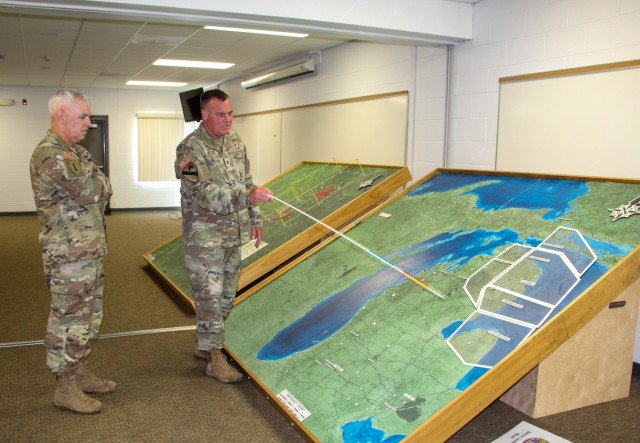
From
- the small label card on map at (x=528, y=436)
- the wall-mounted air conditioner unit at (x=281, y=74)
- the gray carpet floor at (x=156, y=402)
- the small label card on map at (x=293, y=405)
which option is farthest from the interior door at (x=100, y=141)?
the small label card on map at (x=528, y=436)

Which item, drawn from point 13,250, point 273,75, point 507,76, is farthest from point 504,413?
point 13,250

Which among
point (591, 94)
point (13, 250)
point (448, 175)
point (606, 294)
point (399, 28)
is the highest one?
point (399, 28)

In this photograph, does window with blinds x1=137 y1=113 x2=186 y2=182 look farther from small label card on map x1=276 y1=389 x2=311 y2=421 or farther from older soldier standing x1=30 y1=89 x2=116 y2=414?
small label card on map x1=276 y1=389 x2=311 y2=421

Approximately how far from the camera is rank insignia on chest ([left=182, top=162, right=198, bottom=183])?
2926 millimetres

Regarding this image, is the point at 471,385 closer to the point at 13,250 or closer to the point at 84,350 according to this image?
the point at 84,350

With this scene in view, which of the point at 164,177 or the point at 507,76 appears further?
the point at 164,177

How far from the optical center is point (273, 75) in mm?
7742

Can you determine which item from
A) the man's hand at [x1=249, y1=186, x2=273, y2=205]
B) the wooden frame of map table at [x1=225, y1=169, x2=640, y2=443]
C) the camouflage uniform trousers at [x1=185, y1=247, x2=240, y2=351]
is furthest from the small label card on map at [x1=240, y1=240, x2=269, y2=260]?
the man's hand at [x1=249, y1=186, x2=273, y2=205]

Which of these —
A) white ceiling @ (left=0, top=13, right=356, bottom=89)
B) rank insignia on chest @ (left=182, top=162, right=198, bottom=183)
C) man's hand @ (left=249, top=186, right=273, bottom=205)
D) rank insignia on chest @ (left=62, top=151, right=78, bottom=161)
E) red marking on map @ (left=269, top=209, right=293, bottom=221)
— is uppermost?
white ceiling @ (left=0, top=13, right=356, bottom=89)

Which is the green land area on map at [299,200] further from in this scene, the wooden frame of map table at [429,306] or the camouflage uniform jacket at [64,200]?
the camouflage uniform jacket at [64,200]

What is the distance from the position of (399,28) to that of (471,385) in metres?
2.73

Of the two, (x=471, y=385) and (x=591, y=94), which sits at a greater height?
(x=591, y=94)

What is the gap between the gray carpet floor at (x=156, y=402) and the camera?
2561 mm

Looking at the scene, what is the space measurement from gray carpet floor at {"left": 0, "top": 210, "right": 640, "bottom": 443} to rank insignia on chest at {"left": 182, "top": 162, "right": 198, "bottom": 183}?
1.17 meters
